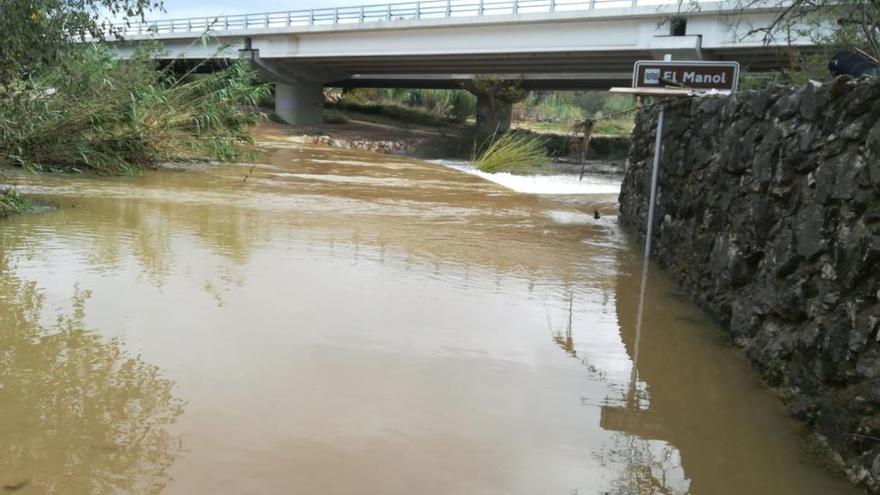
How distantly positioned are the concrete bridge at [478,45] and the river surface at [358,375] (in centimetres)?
1129

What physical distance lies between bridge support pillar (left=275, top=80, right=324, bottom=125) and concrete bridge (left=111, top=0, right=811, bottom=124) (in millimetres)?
57

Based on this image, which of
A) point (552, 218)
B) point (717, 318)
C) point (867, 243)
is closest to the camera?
point (867, 243)

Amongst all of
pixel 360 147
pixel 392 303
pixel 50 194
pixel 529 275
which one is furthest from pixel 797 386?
pixel 360 147

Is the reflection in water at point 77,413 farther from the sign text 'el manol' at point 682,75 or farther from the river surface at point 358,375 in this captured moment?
the sign text 'el manol' at point 682,75

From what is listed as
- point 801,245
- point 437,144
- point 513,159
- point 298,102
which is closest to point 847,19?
point 801,245

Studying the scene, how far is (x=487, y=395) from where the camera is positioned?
426 cm

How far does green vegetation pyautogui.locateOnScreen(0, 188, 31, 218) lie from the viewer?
9.06 meters

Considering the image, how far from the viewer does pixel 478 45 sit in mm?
29375

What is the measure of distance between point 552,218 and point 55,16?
770 centimetres

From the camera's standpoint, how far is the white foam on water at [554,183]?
18.7m

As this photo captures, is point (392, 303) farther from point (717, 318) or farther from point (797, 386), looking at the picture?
point (797, 386)

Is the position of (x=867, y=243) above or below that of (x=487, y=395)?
above

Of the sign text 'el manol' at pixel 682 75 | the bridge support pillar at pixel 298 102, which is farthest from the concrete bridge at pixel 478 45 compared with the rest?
the sign text 'el manol' at pixel 682 75

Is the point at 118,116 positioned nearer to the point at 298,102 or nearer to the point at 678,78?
the point at 678,78
